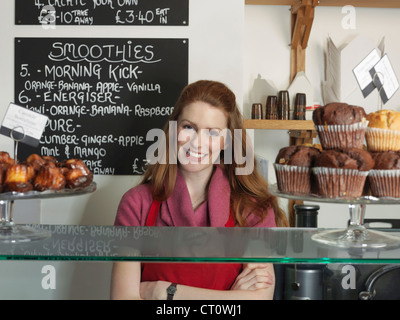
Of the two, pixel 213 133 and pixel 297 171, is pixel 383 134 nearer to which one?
pixel 297 171

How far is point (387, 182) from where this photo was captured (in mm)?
980

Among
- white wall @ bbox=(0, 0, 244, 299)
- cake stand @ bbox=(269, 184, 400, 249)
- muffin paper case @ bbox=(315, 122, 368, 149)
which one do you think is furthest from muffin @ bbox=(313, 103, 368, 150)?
white wall @ bbox=(0, 0, 244, 299)

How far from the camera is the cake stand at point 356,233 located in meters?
0.93

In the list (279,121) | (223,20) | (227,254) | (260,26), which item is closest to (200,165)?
(223,20)

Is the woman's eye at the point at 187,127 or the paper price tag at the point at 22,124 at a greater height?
the woman's eye at the point at 187,127

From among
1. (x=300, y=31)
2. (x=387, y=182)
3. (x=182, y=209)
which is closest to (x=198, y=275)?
(x=387, y=182)

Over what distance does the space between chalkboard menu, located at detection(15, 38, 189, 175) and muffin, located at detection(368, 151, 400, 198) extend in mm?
1306

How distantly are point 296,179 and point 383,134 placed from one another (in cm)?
21

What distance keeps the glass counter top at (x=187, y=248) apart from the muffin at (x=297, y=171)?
3.5 inches

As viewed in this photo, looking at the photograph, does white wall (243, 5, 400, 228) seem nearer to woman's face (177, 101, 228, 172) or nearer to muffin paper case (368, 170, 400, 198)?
woman's face (177, 101, 228, 172)

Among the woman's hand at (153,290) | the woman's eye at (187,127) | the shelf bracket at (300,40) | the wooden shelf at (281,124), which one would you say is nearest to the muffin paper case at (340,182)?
the woman's hand at (153,290)

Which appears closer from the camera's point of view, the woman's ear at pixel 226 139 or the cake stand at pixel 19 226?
the cake stand at pixel 19 226

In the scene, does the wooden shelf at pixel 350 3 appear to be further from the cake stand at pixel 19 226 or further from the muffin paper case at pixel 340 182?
the cake stand at pixel 19 226

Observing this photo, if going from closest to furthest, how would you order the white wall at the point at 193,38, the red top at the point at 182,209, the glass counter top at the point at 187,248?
the glass counter top at the point at 187,248, the red top at the point at 182,209, the white wall at the point at 193,38
